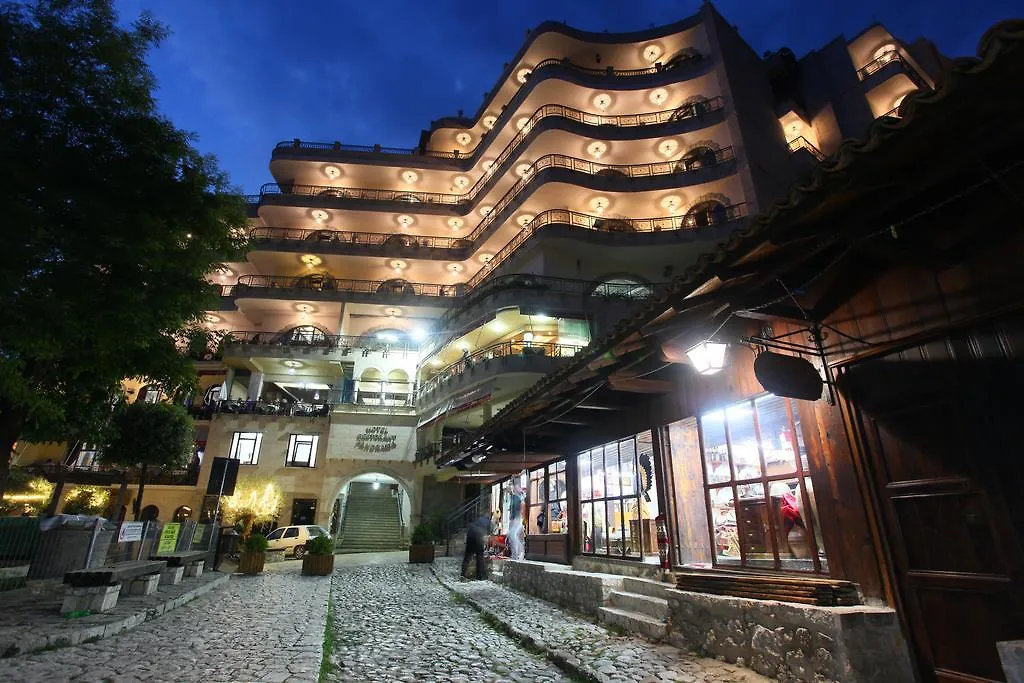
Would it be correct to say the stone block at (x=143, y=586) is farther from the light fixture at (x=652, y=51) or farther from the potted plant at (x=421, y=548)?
the light fixture at (x=652, y=51)

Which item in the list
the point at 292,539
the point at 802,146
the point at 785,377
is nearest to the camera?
the point at 785,377

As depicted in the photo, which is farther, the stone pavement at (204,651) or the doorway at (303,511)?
the doorway at (303,511)

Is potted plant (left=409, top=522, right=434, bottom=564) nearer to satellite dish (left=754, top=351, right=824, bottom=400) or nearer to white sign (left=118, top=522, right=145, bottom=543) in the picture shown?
white sign (left=118, top=522, right=145, bottom=543)

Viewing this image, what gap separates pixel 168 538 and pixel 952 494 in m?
15.3

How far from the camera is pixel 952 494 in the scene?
3.72 meters

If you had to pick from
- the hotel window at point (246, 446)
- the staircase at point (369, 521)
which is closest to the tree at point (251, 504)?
the hotel window at point (246, 446)

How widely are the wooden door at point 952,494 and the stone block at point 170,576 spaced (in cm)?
1259

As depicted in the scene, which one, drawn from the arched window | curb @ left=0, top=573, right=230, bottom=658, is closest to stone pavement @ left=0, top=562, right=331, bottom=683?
curb @ left=0, top=573, right=230, bottom=658

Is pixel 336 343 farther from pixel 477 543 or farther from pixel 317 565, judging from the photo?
pixel 477 543

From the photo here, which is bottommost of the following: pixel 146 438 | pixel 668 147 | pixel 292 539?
pixel 292 539

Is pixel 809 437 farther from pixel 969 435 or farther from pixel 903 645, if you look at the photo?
pixel 903 645

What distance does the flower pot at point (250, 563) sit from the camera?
14250mm

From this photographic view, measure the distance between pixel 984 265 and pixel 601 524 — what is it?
7188 millimetres

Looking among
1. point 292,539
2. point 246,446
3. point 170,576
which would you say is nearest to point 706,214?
point 292,539
